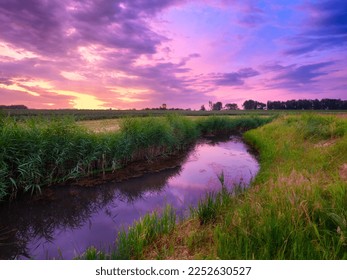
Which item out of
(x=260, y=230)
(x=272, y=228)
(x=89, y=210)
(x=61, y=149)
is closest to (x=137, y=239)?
(x=260, y=230)

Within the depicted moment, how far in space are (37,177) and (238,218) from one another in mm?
8084

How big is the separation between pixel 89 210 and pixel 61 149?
10.7ft

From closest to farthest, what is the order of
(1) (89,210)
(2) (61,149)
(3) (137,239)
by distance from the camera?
(3) (137,239) → (1) (89,210) → (2) (61,149)

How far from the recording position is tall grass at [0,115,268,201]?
889 cm

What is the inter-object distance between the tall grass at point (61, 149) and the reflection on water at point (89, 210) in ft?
2.91

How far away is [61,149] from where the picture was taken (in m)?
10.5

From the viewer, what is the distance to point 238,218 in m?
4.76

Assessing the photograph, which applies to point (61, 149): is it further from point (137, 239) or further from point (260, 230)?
point (260, 230)

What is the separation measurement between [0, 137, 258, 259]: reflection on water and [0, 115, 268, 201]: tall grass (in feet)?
2.91

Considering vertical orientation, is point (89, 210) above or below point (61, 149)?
below

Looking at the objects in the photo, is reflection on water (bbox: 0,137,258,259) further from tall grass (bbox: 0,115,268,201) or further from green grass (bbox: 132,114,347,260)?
green grass (bbox: 132,114,347,260)

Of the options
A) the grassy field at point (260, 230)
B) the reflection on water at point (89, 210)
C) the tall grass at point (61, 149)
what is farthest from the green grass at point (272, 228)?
the tall grass at point (61, 149)

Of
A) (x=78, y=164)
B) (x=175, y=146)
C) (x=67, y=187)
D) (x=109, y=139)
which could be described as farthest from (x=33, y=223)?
(x=175, y=146)
